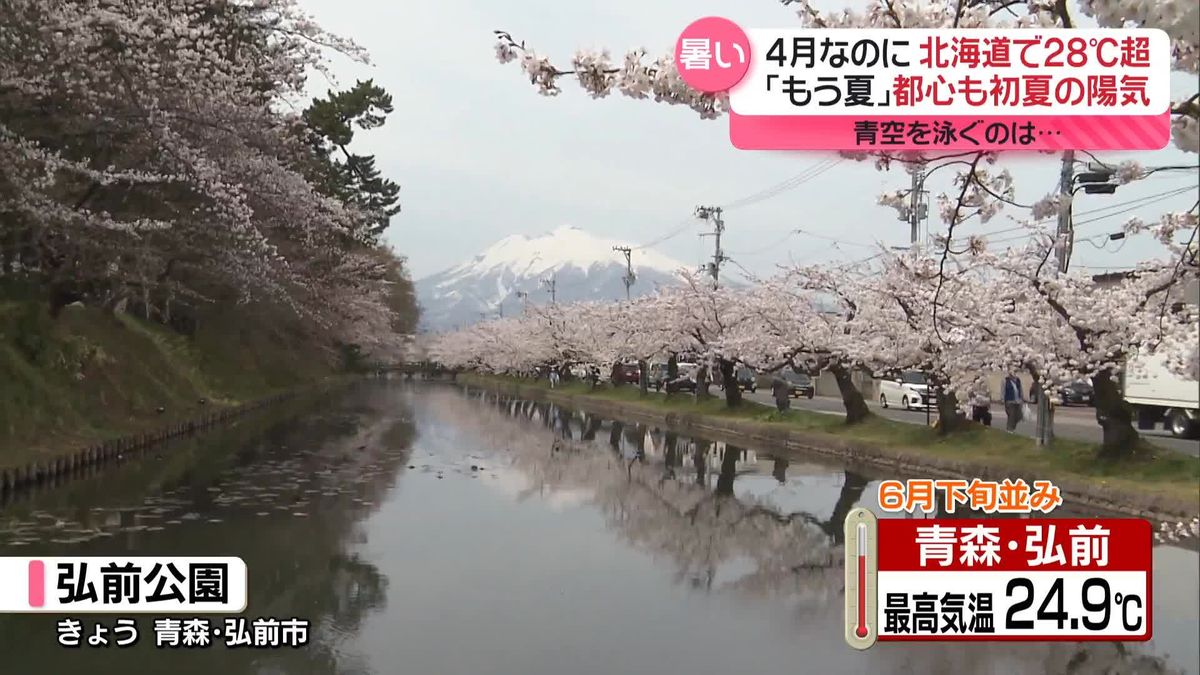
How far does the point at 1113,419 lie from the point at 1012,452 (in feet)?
8.70

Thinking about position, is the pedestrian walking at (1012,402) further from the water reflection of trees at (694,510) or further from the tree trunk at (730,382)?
the tree trunk at (730,382)

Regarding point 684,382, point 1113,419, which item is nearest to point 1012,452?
point 1113,419

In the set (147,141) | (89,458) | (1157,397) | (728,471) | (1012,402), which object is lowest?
(728,471)

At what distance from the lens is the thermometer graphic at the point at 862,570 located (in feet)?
14.2

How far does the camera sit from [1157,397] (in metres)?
16.8

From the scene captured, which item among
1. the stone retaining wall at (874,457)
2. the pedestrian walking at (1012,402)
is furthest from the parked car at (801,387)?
the pedestrian walking at (1012,402)

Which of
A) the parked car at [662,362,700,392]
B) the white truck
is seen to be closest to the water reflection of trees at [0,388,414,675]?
the white truck

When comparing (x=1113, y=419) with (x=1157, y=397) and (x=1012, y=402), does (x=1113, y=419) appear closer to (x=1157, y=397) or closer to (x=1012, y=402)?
(x=1157, y=397)

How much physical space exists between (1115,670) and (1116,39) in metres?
3.65

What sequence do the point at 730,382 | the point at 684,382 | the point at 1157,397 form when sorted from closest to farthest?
the point at 1157,397 → the point at 730,382 → the point at 684,382

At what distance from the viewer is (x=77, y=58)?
34.3 feet

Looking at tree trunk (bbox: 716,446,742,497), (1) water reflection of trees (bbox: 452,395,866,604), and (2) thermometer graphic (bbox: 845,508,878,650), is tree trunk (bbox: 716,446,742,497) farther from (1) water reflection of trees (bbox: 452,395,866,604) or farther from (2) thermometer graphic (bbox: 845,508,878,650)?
(2) thermometer graphic (bbox: 845,508,878,650)

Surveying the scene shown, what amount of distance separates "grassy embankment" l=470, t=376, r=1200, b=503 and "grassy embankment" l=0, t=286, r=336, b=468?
1353cm

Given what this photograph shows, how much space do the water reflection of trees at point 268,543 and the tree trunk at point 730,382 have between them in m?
11.0
